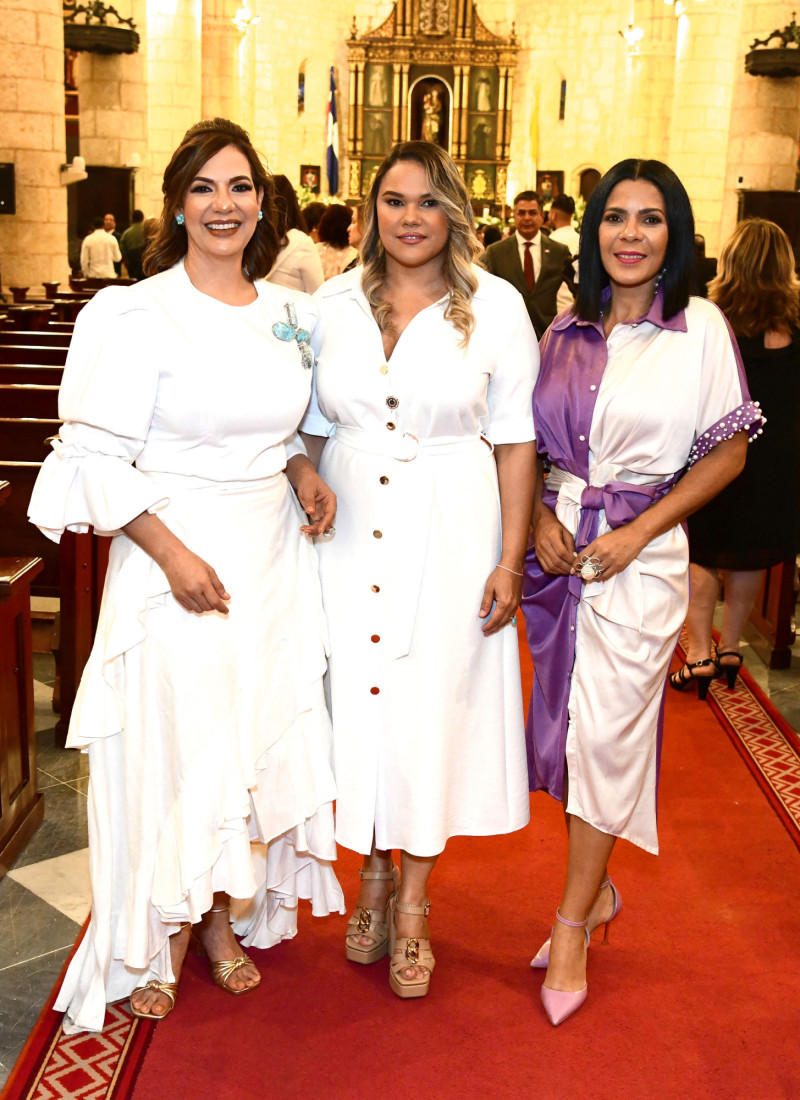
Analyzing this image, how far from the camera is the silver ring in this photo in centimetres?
259

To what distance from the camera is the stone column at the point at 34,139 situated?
10828mm

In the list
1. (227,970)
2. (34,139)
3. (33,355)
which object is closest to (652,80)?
(34,139)

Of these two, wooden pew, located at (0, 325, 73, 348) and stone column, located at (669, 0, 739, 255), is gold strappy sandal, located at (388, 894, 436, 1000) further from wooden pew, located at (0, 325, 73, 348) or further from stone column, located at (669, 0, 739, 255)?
stone column, located at (669, 0, 739, 255)

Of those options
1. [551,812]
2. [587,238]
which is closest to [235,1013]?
[551,812]

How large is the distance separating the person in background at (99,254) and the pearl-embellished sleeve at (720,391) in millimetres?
11701

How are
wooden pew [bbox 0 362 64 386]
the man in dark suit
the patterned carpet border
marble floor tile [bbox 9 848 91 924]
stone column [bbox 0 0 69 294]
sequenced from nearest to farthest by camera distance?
marble floor tile [bbox 9 848 91 924] < the patterned carpet border < wooden pew [bbox 0 362 64 386] < the man in dark suit < stone column [bbox 0 0 69 294]

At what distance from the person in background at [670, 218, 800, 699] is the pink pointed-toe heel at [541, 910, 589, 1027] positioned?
2.32 m

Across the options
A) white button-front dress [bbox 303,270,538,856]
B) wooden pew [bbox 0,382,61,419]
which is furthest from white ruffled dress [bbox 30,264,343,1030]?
wooden pew [bbox 0,382,61,419]

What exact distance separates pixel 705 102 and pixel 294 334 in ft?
43.1

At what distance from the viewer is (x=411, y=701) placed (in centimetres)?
268

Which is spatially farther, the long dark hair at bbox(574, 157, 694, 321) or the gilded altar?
the gilded altar

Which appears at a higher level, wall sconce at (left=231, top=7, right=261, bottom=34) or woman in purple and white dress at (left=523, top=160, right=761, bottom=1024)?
wall sconce at (left=231, top=7, right=261, bottom=34)

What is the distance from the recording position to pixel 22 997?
275cm

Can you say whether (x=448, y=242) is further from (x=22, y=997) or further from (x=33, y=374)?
(x=33, y=374)
